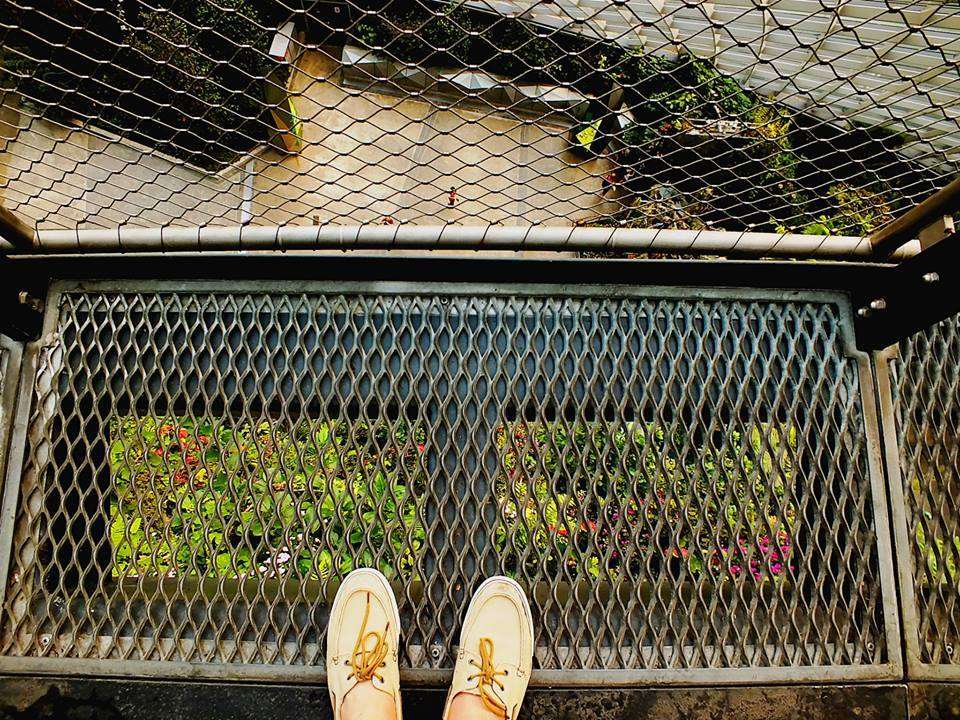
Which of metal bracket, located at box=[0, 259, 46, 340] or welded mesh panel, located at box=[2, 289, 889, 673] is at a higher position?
metal bracket, located at box=[0, 259, 46, 340]

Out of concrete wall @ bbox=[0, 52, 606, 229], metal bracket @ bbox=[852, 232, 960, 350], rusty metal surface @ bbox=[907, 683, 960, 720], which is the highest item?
concrete wall @ bbox=[0, 52, 606, 229]

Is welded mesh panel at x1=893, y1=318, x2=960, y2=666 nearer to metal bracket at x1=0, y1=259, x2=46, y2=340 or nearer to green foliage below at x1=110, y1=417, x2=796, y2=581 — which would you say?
green foliage below at x1=110, y1=417, x2=796, y2=581

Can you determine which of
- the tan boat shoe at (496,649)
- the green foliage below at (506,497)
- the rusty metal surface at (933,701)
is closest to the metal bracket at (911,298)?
the green foliage below at (506,497)

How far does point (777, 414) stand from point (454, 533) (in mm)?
842

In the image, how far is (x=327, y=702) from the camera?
1370 millimetres

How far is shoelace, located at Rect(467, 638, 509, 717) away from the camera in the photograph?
1.34 meters

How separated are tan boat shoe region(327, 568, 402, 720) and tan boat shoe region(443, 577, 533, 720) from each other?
153 millimetres

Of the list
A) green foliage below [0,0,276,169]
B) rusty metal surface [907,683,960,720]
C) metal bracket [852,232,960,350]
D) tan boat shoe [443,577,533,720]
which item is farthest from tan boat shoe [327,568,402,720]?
green foliage below [0,0,276,169]

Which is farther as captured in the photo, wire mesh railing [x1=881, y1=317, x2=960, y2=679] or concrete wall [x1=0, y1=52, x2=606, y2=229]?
concrete wall [x1=0, y1=52, x2=606, y2=229]

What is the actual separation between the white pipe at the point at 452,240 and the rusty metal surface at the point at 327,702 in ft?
3.19

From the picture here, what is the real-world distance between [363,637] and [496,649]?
299mm

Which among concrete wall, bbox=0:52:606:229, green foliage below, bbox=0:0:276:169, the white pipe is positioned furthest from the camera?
concrete wall, bbox=0:52:606:229

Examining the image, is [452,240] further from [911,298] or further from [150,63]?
[150,63]

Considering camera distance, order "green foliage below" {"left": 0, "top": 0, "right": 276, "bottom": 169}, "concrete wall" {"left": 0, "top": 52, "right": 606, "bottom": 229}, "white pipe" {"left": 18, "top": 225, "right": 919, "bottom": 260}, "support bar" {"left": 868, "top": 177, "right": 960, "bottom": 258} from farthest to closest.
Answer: "concrete wall" {"left": 0, "top": 52, "right": 606, "bottom": 229}
"green foliage below" {"left": 0, "top": 0, "right": 276, "bottom": 169}
"white pipe" {"left": 18, "top": 225, "right": 919, "bottom": 260}
"support bar" {"left": 868, "top": 177, "right": 960, "bottom": 258}
